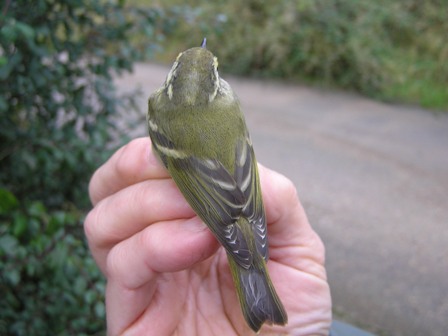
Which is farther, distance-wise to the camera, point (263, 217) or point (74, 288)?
point (74, 288)

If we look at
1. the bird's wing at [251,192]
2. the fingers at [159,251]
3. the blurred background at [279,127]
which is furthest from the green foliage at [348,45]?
the fingers at [159,251]

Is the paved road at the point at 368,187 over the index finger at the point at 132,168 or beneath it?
beneath

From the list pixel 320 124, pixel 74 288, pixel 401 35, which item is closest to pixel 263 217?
pixel 74 288

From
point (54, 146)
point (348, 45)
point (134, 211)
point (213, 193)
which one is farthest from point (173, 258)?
point (348, 45)

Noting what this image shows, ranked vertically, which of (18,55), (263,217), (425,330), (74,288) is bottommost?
(425,330)

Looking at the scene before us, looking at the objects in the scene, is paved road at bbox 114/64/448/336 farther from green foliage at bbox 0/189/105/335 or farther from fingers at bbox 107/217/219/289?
fingers at bbox 107/217/219/289

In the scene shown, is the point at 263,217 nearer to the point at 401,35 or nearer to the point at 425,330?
the point at 425,330

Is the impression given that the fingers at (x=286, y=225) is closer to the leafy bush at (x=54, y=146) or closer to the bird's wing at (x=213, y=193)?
the bird's wing at (x=213, y=193)
